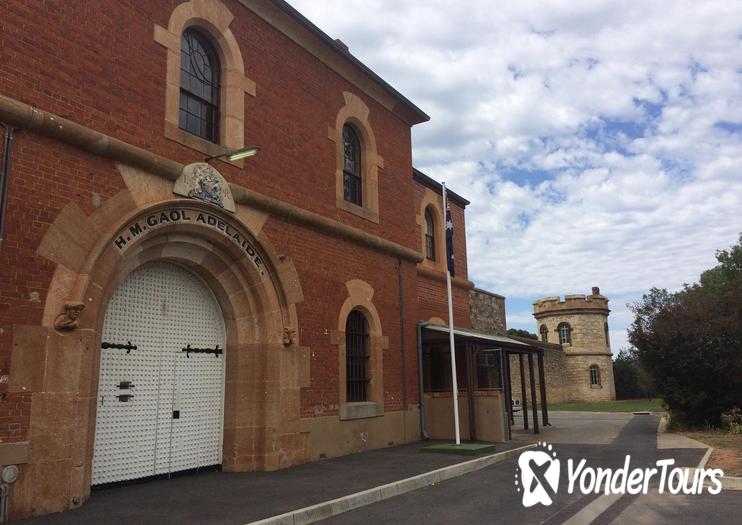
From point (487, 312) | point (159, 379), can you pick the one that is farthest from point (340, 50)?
point (487, 312)

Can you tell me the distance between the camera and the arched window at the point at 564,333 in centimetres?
4863

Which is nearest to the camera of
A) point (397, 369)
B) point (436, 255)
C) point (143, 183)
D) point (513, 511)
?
point (513, 511)

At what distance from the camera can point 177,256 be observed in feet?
31.8

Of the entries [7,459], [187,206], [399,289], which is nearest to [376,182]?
[399,289]

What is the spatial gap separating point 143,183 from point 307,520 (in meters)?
5.14

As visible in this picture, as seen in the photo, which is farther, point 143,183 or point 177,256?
point 177,256

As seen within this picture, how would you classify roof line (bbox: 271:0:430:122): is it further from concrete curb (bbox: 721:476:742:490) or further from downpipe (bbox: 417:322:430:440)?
concrete curb (bbox: 721:476:742:490)

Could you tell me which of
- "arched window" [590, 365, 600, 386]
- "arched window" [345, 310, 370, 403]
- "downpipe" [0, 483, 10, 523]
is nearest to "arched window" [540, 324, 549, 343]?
"arched window" [590, 365, 600, 386]

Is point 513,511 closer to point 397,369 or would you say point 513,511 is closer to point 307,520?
point 307,520

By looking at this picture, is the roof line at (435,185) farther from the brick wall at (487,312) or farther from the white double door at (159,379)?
the white double door at (159,379)

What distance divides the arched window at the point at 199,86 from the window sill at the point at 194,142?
1.45 ft

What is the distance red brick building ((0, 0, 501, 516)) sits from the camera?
23.9ft

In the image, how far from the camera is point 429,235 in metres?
19.7

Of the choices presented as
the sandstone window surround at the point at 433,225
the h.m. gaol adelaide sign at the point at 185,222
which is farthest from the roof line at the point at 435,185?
the h.m. gaol adelaide sign at the point at 185,222
